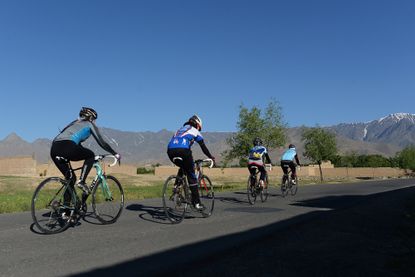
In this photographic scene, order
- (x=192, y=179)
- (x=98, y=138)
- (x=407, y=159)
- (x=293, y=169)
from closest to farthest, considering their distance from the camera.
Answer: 1. (x=98, y=138)
2. (x=192, y=179)
3. (x=293, y=169)
4. (x=407, y=159)

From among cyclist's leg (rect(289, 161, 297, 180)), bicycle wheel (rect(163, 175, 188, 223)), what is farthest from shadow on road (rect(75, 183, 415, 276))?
cyclist's leg (rect(289, 161, 297, 180))

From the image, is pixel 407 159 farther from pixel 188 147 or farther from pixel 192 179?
pixel 188 147

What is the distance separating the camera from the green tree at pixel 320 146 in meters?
→ 56.9

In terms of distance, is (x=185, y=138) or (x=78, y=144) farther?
(x=185, y=138)

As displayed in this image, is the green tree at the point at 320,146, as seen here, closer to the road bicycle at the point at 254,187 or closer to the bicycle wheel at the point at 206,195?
the road bicycle at the point at 254,187

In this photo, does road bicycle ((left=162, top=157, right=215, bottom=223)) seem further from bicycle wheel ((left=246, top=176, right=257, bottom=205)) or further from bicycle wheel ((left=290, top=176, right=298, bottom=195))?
bicycle wheel ((left=290, top=176, right=298, bottom=195))

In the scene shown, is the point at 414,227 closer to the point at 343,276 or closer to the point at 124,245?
the point at 343,276

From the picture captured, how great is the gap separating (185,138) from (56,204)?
9.19 feet

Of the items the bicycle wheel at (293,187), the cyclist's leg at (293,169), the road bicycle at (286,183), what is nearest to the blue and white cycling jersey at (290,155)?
the cyclist's leg at (293,169)

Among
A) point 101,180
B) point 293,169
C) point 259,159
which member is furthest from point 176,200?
point 293,169

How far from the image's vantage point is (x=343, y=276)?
503 cm

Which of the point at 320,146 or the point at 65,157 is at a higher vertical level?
the point at 320,146

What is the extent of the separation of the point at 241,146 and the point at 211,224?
2725cm

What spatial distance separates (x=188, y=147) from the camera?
9.43 metres
